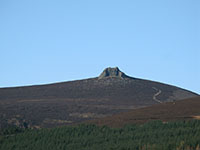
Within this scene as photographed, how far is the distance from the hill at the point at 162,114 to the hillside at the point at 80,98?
27.6 metres

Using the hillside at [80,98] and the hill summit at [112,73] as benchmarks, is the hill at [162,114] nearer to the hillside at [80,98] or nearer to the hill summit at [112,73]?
the hillside at [80,98]

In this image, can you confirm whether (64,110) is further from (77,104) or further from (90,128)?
(90,128)

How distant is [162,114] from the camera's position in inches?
2616

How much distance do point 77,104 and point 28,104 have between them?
1235cm

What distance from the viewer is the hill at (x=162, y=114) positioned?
61.8 metres

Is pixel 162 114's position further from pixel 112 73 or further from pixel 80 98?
pixel 112 73

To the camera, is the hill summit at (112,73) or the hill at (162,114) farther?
the hill summit at (112,73)

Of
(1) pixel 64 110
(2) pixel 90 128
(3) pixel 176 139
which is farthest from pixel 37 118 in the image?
(3) pixel 176 139

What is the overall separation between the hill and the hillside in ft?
90.4

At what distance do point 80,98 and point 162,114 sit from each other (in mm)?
63883

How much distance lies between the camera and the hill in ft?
203

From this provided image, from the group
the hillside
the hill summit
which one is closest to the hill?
the hillside

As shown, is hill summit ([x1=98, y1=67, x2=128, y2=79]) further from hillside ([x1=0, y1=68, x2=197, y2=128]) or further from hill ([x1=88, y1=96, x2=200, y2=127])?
hill ([x1=88, y1=96, x2=200, y2=127])

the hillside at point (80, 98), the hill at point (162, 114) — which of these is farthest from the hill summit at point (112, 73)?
the hill at point (162, 114)
